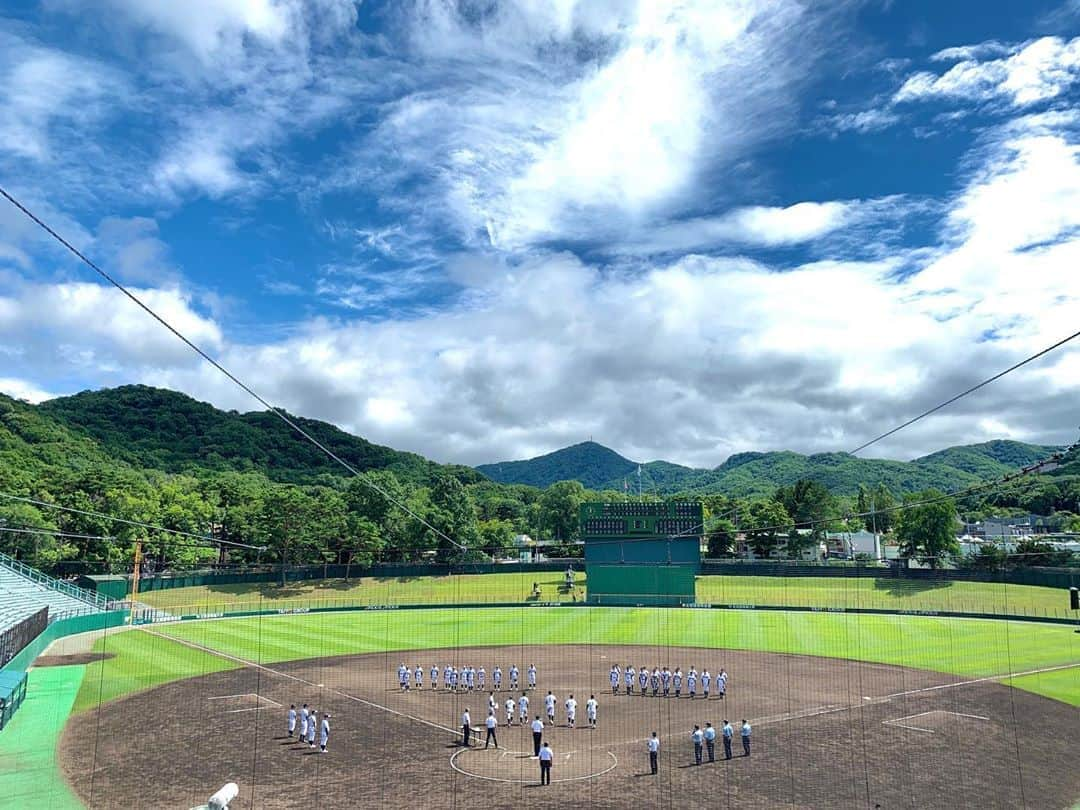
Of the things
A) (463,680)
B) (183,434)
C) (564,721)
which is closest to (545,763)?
(564,721)

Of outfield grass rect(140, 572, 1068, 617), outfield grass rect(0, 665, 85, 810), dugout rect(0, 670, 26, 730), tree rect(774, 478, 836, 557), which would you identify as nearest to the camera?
Answer: outfield grass rect(0, 665, 85, 810)

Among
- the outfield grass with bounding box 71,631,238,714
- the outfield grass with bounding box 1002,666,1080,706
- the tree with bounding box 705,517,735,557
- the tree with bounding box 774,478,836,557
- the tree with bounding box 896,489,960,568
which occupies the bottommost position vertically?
the outfield grass with bounding box 71,631,238,714

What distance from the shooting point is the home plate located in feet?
63.8

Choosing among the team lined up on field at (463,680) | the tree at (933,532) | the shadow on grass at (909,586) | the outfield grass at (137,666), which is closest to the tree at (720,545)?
the tree at (933,532)

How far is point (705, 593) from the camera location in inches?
2689

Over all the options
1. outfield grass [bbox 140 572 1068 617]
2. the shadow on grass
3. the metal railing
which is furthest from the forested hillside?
the shadow on grass

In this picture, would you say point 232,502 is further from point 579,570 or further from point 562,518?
point 562,518

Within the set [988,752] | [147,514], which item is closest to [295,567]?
[147,514]

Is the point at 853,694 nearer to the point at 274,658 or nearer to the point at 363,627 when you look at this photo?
the point at 274,658

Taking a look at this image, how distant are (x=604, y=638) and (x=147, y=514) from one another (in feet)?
158

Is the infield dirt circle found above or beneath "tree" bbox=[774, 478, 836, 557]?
beneath

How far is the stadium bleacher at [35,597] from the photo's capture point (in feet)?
119

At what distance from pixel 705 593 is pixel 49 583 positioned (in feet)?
169

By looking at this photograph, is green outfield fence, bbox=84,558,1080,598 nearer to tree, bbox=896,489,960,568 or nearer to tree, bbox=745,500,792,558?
tree, bbox=896,489,960,568
